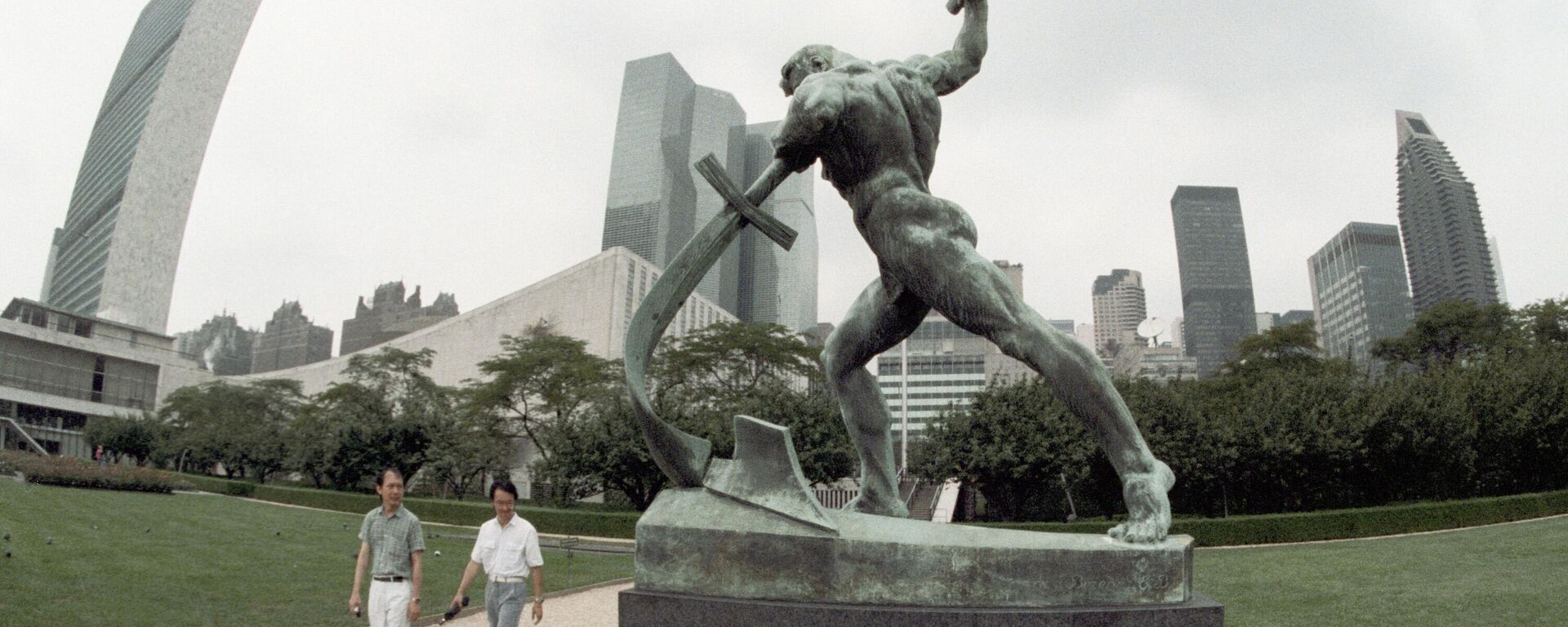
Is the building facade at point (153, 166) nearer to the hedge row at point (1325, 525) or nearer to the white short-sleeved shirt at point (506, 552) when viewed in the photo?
the hedge row at point (1325, 525)

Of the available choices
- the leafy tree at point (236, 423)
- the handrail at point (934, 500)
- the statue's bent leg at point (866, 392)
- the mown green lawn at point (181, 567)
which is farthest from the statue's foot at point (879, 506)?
the leafy tree at point (236, 423)

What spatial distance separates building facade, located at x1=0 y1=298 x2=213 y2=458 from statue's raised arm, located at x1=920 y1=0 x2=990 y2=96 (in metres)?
60.1

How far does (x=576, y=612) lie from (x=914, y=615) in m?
7.81

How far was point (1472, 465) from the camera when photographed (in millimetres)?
23781

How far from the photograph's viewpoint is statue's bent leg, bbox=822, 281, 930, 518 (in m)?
4.03

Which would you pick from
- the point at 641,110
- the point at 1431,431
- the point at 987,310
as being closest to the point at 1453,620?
the point at 987,310

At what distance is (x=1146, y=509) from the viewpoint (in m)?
3.24

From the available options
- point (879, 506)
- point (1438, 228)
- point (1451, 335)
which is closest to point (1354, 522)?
point (879, 506)

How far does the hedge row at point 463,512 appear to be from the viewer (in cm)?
2373

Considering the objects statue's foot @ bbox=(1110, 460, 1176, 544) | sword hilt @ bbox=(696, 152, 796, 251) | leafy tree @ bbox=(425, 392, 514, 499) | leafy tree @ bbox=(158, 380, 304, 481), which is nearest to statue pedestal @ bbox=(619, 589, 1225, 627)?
statue's foot @ bbox=(1110, 460, 1176, 544)

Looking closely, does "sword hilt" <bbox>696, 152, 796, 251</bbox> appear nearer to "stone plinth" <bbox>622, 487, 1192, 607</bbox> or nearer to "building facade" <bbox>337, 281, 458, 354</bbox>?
"stone plinth" <bbox>622, 487, 1192, 607</bbox>

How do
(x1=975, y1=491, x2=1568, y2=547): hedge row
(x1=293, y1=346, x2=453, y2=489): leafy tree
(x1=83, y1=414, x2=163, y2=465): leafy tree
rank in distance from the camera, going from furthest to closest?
(x1=83, y1=414, x2=163, y2=465): leafy tree < (x1=293, y1=346, x2=453, y2=489): leafy tree < (x1=975, y1=491, x2=1568, y2=547): hedge row


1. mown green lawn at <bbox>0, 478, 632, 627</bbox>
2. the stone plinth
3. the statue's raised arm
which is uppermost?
the statue's raised arm

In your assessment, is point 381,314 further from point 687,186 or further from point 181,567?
point 181,567
